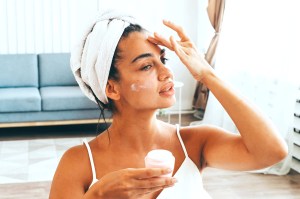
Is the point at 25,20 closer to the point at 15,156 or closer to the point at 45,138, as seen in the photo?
the point at 45,138

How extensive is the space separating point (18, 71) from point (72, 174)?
14.3 feet

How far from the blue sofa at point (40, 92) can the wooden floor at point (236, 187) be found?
4.85ft

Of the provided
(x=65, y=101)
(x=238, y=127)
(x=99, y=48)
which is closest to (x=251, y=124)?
(x=238, y=127)

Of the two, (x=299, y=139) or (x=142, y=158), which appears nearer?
(x=142, y=158)

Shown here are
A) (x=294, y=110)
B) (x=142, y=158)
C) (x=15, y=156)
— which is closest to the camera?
(x=142, y=158)

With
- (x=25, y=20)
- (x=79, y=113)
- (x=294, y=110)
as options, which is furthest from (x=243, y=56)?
(x=25, y=20)

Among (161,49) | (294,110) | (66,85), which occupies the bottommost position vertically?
(66,85)

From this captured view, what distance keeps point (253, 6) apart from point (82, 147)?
132 inches

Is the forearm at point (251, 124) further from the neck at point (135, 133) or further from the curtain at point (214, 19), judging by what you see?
the curtain at point (214, 19)

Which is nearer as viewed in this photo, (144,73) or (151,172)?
(151,172)

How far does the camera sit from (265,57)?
420 centimetres

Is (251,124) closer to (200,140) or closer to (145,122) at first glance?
(200,140)

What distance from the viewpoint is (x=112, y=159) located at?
4.99 feet

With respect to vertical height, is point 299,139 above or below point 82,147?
below
